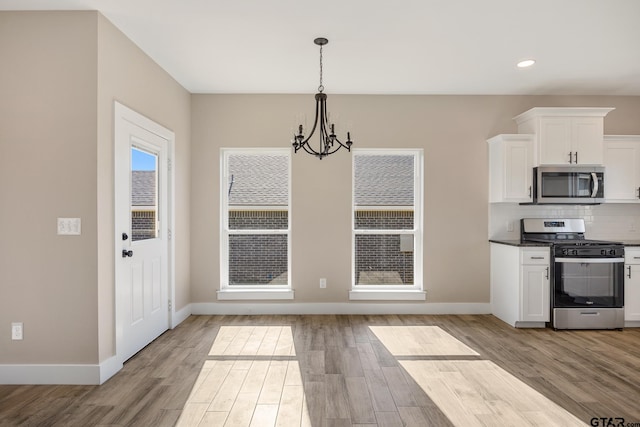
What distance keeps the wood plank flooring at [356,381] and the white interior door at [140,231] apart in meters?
0.26

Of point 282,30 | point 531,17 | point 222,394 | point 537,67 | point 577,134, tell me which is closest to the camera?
point 222,394

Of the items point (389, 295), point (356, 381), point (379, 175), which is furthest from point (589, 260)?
point (356, 381)

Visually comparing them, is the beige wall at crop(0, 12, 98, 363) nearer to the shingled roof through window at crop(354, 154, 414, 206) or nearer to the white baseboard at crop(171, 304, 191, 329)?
the white baseboard at crop(171, 304, 191, 329)

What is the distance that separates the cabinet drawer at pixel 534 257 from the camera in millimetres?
4180

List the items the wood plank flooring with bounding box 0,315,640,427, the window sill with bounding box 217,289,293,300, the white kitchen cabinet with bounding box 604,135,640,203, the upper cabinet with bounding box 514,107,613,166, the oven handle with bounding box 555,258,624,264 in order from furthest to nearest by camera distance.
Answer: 1. the window sill with bounding box 217,289,293,300
2. the white kitchen cabinet with bounding box 604,135,640,203
3. the upper cabinet with bounding box 514,107,613,166
4. the oven handle with bounding box 555,258,624,264
5. the wood plank flooring with bounding box 0,315,640,427

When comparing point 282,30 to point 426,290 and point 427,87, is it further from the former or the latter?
point 426,290

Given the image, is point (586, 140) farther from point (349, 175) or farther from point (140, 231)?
point (140, 231)

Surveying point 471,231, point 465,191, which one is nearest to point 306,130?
point 465,191

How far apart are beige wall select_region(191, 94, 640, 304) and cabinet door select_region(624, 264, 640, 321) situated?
1.41m

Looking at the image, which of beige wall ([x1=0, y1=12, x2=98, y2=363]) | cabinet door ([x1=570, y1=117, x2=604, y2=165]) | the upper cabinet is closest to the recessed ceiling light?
the upper cabinet

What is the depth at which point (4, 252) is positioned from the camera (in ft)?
9.10

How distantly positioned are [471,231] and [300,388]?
3.08 m

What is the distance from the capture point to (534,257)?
4.18m

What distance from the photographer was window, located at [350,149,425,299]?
4887mm
